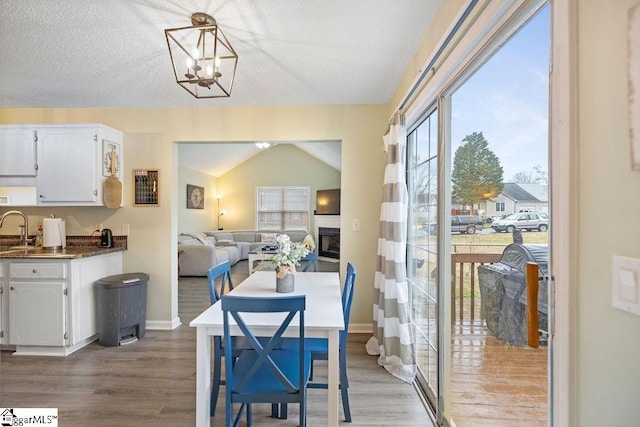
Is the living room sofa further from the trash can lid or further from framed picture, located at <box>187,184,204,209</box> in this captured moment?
the trash can lid

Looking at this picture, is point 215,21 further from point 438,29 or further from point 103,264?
point 103,264

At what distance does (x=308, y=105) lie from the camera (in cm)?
333

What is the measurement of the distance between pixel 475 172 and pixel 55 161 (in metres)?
3.81

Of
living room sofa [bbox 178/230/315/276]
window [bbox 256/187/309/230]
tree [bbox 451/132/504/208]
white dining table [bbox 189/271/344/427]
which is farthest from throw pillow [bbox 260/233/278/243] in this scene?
tree [bbox 451/132/504/208]

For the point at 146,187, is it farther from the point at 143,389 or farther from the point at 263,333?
the point at 263,333

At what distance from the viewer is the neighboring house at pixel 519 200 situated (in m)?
1.05

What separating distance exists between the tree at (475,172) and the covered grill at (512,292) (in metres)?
0.30

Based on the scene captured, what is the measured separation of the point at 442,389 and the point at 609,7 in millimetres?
1910

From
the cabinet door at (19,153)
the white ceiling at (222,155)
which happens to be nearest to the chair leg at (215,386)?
the cabinet door at (19,153)

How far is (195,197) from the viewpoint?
26.5ft

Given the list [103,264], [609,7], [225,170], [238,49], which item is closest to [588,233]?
[609,7]

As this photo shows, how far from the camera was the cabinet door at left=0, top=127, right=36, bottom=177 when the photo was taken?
3.11 metres

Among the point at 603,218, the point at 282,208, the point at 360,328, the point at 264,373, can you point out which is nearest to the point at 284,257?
the point at 264,373

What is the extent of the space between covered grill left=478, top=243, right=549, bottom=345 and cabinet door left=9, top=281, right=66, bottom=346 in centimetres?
337
